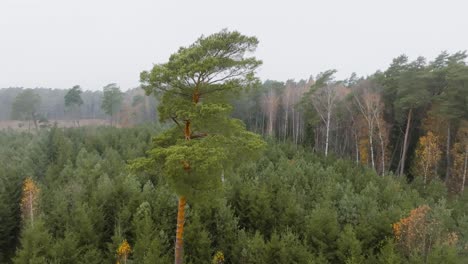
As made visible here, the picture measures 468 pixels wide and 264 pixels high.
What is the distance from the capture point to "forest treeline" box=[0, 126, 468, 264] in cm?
1498

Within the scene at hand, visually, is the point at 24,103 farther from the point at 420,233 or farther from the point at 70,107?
the point at 420,233

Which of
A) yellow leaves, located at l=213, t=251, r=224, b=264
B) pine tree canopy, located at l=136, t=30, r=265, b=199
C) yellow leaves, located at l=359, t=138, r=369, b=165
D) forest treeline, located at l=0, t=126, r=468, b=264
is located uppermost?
pine tree canopy, located at l=136, t=30, r=265, b=199

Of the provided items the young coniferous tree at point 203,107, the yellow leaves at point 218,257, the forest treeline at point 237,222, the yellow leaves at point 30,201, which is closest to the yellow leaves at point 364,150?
the forest treeline at point 237,222

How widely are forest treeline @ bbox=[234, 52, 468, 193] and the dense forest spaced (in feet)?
0.59

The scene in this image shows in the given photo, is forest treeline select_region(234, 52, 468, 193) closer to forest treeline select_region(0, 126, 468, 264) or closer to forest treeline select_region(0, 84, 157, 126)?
forest treeline select_region(0, 126, 468, 264)

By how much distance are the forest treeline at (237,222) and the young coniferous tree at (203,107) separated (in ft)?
3.70

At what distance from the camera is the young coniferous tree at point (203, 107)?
36.1 ft

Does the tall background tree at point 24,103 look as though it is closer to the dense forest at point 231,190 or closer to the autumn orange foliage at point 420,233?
the dense forest at point 231,190

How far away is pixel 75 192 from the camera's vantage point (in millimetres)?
20969

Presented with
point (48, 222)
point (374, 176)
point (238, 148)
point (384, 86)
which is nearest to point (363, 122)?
point (384, 86)

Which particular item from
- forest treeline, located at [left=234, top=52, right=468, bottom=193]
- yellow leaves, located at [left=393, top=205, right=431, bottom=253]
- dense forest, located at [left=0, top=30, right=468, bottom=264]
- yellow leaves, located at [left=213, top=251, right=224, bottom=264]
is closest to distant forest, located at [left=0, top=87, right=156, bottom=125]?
dense forest, located at [left=0, top=30, right=468, bottom=264]

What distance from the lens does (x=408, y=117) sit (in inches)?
1320

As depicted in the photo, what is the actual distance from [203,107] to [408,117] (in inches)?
1158

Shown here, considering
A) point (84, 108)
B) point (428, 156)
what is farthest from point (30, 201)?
point (84, 108)
